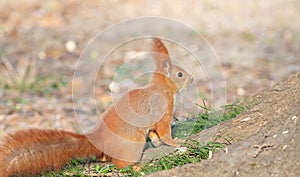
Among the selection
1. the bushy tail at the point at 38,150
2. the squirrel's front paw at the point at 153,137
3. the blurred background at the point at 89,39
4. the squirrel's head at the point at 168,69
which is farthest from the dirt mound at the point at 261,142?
the blurred background at the point at 89,39

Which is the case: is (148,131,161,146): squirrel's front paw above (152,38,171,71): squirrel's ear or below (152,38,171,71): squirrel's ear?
below

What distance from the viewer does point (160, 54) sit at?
14.5 ft

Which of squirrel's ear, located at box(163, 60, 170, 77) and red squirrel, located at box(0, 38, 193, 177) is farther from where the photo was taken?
squirrel's ear, located at box(163, 60, 170, 77)

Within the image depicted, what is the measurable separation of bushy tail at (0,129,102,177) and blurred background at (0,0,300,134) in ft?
7.31

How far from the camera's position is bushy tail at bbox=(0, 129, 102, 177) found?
160 inches

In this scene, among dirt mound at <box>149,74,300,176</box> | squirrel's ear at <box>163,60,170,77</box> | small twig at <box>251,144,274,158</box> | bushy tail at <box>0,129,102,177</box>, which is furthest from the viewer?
squirrel's ear at <box>163,60,170,77</box>

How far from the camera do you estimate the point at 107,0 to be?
11.9 metres

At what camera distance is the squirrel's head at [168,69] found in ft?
14.5

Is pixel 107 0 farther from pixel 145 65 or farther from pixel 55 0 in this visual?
pixel 145 65

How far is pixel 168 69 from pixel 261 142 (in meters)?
0.93

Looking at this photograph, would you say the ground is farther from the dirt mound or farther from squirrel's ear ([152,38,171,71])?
squirrel's ear ([152,38,171,71])

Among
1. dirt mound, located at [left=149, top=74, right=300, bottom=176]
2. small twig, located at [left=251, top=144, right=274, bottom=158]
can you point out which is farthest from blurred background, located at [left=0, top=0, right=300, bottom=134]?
small twig, located at [left=251, top=144, right=274, bottom=158]

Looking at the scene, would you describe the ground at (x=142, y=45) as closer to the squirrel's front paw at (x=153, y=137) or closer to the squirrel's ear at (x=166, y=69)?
the squirrel's front paw at (x=153, y=137)

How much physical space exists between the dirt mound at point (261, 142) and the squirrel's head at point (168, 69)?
1.32 feet
